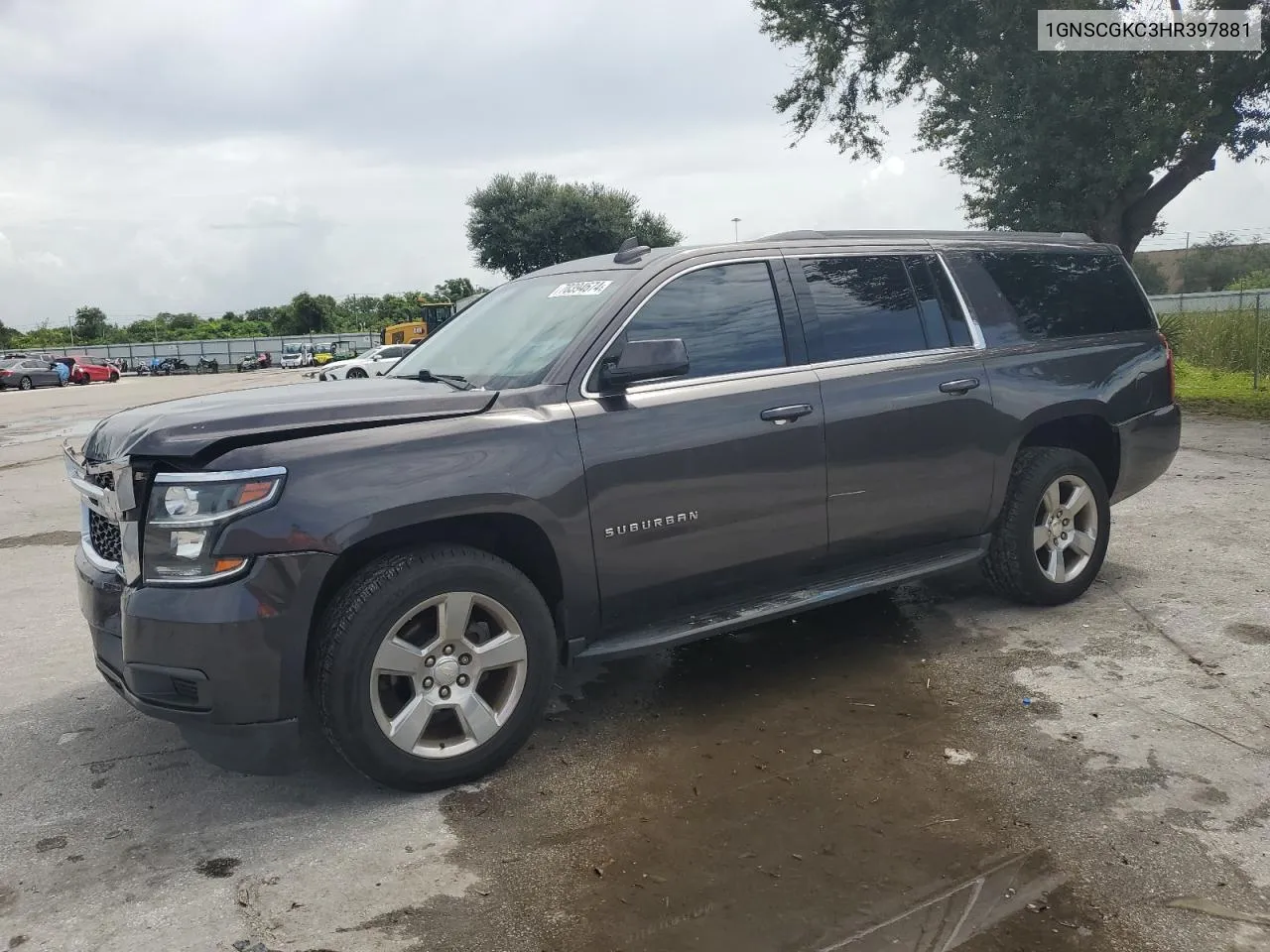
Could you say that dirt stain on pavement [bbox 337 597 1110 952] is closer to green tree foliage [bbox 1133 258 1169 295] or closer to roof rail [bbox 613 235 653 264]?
roof rail [bbox 613 235 653 264]

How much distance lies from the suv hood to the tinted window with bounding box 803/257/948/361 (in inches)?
63.3

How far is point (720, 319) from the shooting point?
431 centimetres

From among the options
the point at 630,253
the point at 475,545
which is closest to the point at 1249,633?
the point at 630,253

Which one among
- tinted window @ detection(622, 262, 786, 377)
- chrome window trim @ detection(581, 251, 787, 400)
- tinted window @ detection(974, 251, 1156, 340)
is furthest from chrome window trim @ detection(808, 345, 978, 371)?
tinted window @ detection(974, 251, 1156, 340)

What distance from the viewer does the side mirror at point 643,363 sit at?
12.5 feet

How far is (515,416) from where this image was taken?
3.71m

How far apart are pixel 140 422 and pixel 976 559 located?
12.2 feet

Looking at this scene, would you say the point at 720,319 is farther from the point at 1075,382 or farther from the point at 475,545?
the point at 1075,382

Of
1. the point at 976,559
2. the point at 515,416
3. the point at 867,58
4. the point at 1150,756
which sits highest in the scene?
the point at 867,58

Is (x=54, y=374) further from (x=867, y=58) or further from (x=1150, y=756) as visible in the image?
(x=1150, y=756)

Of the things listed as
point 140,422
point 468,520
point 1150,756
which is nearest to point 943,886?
point 1150,756

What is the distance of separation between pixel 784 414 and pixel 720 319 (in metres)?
0.47

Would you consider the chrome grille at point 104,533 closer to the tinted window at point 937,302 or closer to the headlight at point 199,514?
the headlight at point 199,514

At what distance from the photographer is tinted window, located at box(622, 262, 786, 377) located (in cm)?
417
